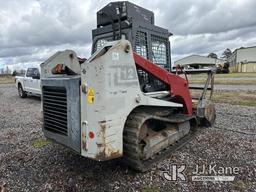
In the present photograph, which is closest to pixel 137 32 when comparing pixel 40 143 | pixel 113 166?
pixel 113 166

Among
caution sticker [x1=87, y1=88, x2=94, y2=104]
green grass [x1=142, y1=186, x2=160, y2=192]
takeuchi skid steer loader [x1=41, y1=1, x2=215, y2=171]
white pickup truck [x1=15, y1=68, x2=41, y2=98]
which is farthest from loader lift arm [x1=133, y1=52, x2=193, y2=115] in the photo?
white pickup truck [x1=15, y1=68, x2=41, y2=98]

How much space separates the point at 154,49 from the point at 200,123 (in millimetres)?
2604

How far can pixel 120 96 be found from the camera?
292 cm

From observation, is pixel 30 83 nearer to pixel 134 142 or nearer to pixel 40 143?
pixel 40 143

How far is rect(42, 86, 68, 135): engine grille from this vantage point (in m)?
3.33

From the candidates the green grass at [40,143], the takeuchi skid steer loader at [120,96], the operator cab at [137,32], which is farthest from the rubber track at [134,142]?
the green grass at [40,143]

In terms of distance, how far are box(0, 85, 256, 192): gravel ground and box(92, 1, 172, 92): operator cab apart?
1404 millimetres

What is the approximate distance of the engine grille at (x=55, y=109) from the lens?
3.33 m

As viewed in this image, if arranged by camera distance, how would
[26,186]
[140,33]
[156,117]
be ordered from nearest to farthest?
[26,186] < [156,117] < [140,33]

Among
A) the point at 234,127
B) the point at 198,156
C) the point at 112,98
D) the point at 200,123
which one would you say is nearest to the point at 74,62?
the point at 112,98

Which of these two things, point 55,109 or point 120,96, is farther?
point 55,109

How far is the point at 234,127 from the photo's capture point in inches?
231

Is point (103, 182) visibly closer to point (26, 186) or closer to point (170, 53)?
point (26, 186)

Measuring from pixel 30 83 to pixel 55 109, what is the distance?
372 inches
